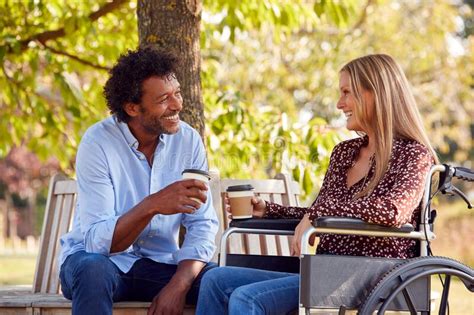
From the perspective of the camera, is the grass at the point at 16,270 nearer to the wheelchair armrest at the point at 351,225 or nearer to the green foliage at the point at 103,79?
the green foliage at the point at 103,79

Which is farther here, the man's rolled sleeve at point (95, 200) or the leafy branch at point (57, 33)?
the leafy branch at point (57, 33)

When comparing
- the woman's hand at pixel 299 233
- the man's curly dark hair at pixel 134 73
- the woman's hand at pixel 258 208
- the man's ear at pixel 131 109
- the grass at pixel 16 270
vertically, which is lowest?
the grass at pixel 16 270

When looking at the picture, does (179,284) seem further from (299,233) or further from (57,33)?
(57,33)

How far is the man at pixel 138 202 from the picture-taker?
13.1ft

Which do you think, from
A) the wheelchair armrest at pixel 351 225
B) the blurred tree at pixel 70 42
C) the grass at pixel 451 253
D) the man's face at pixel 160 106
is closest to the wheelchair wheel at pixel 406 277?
the wheelchair armrest at pixel 351 225

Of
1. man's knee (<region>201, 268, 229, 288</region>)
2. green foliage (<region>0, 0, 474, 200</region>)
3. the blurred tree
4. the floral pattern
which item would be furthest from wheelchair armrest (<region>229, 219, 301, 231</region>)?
the blurred tree

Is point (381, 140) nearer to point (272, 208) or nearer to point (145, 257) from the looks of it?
point (272, 208)

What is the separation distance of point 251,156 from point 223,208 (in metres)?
1.49

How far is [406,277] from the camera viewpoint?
355cm

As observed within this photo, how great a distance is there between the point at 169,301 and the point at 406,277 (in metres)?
0.97

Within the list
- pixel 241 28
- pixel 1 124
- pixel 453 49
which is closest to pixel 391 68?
pixel 241 28

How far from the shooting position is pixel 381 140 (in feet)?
12.7

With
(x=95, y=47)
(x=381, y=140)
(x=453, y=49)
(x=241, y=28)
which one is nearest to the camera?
(x=381, y=140)

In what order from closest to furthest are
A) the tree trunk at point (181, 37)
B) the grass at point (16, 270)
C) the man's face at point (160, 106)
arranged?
the man's face at point (160, 106), the tree trunk at point (181, 37), the grass at point (16, 270)
